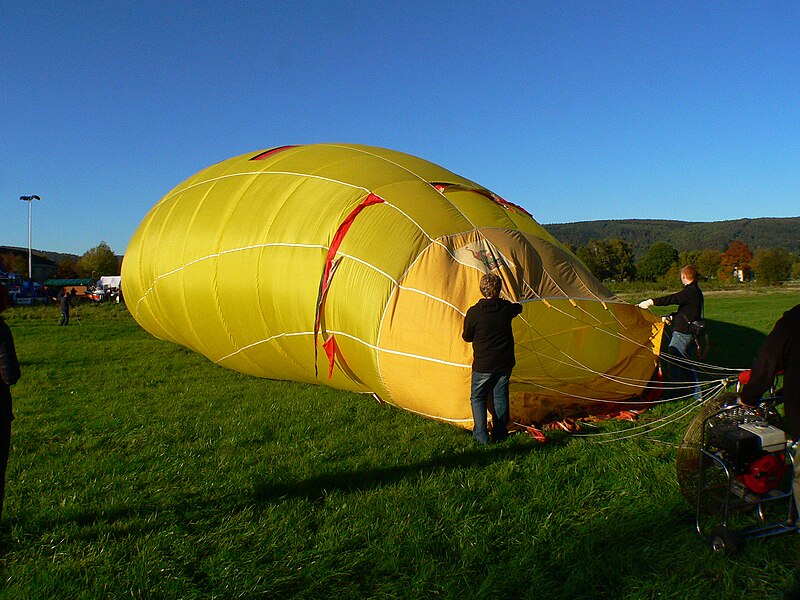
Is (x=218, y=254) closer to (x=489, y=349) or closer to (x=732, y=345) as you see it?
(x=489, y=349)

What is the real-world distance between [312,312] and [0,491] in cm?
331

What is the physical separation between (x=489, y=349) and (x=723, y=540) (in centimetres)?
207

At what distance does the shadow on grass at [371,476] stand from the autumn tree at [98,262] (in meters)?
78.7

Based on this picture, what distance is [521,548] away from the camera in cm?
329

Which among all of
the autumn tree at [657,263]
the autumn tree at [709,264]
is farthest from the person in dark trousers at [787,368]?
the autumn tree at [709,264]

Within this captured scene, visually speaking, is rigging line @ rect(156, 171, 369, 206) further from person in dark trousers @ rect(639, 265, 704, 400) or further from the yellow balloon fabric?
person in dark trousers @ rect(639, 265, 704, 400)

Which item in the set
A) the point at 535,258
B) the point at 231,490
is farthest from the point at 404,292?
the point at 231,490

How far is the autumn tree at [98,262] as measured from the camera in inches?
2979

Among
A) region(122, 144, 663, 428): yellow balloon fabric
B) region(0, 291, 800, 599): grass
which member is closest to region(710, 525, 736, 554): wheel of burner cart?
region(0, 291, 800, 599): grass

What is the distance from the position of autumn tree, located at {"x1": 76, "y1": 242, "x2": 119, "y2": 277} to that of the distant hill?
4618 inches

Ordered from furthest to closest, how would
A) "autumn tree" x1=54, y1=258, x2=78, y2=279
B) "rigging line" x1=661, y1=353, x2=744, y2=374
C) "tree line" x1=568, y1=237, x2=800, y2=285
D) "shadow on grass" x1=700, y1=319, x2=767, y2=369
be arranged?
"autumn tree" x1=54, y1=258, x2=78, y2=279 → "tree line" x1=568, y1=237, x2=800, y2=285 → "shadow on grass" x1=700, y1=319, x2=767, y2=369 → "rigging line" x1=661, y1=353, x2=744, y2=374

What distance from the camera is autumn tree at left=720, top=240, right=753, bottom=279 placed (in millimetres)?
90319

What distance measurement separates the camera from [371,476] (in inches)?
168

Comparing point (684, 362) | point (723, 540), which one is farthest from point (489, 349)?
point (684, 362)
